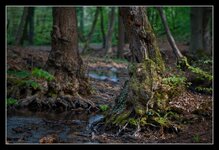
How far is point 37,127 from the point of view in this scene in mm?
8797

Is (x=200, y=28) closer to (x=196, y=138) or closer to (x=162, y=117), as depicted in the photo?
(x=162, y=117)

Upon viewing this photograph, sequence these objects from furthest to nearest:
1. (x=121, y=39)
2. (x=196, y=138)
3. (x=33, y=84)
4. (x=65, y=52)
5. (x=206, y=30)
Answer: (x=121, y=39), (x=206, y=30), (x=65, y=52), (x=33, y=84), (x=196, y=138)

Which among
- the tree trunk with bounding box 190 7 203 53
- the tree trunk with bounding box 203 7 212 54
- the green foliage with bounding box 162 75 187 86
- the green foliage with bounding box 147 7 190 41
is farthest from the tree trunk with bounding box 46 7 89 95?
the green foliage with bounding box 147 7 190 41

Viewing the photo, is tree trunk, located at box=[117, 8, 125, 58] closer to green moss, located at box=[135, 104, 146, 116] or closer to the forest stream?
the forest stream

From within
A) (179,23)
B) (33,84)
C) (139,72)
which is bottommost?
(33,84)

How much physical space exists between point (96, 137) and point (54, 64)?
428cm

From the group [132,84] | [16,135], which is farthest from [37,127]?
[132,84]

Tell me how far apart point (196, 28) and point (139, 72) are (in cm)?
1291

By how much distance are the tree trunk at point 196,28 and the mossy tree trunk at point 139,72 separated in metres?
11.9

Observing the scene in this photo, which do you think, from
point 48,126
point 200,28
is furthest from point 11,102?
point 200,28

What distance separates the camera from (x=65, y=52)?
1153 cm

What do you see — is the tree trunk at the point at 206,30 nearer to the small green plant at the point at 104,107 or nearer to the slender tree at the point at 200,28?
the slender tree at the point at 200,28

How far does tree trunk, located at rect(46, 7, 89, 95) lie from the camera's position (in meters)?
11.5

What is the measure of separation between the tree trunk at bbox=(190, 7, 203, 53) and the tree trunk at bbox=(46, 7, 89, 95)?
9925 millimetres
